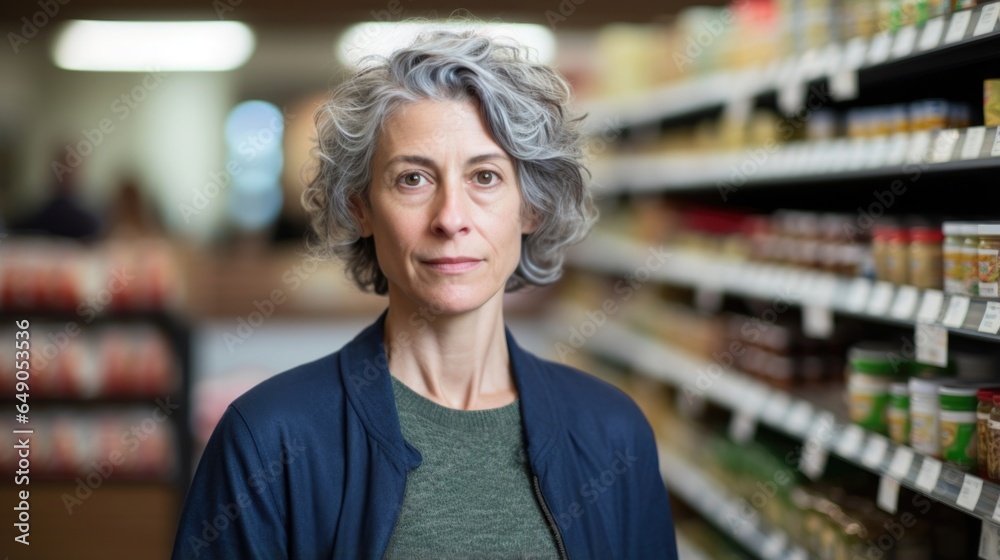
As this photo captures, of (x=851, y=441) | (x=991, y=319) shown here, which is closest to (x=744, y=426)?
(x=851, y=441)

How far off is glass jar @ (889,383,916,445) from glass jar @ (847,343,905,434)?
0.38ft

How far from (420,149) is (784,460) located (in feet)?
7.89

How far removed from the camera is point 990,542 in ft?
6.59

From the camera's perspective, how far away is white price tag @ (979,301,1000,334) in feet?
6.30

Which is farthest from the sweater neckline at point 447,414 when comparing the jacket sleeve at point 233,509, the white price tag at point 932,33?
the white price tag at point 932,33

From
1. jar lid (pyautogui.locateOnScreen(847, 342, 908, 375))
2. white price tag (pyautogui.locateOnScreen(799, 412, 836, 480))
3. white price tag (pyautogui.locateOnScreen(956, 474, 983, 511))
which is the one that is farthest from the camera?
white price tag (pyautogui.locateOnScreen(799, 412, 836, 480))

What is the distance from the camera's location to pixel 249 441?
63.8 inches

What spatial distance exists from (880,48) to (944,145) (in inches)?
15.9

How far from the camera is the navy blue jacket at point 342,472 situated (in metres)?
1.61

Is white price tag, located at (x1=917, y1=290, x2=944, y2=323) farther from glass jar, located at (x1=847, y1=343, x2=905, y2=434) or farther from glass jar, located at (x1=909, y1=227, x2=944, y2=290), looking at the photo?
glass jar, located at (x1=847, y1=343, x2=905, y2=434)

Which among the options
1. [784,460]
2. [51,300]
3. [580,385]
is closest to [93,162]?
[51,300]

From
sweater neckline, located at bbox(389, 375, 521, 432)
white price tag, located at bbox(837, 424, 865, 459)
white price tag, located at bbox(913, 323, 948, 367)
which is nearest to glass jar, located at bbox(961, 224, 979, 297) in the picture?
white price tag, located at bbox(913, 323, 948, 367)

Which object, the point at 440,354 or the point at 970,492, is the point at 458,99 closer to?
the point at 440,354

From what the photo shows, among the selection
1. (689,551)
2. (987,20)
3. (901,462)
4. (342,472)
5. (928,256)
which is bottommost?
(689,551)
